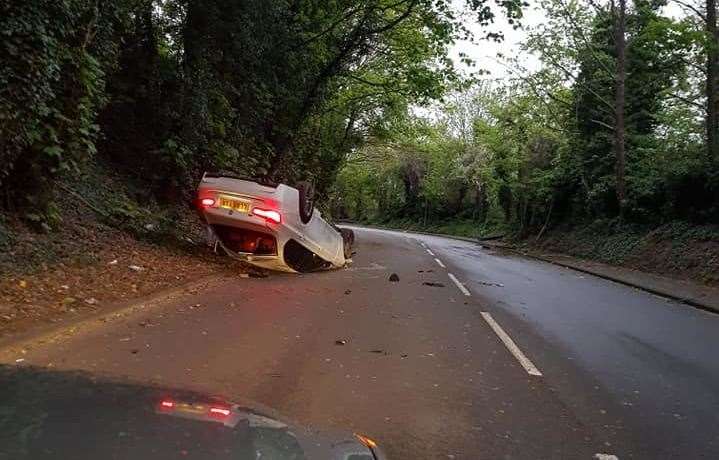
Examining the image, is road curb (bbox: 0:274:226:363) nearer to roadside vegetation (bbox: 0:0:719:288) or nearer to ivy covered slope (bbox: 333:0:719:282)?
roadside vegetation (bbox: 0:0:719:288)

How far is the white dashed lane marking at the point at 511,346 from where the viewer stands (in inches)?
276

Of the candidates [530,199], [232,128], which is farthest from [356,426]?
[530,199]

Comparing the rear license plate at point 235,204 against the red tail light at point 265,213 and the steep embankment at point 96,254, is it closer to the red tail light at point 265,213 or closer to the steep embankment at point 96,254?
the red tail light at point 265,213

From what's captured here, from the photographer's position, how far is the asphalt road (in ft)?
16.1

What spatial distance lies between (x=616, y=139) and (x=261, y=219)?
63.1 ft

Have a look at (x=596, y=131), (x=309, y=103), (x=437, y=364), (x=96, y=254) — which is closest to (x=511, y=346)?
(x=437, y=364)

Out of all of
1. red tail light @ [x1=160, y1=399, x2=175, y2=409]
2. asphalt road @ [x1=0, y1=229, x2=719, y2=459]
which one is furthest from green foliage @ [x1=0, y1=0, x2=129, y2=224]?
red tail light @ [x1=160, y1=399, x2=175, y2=409]

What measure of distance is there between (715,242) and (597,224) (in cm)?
974

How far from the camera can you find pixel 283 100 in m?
18.2

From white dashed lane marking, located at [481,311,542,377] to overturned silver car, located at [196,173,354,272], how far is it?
4546mm

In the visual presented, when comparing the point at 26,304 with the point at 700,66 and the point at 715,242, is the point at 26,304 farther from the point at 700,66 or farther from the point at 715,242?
the point at 700,66

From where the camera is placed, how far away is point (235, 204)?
12.6 m

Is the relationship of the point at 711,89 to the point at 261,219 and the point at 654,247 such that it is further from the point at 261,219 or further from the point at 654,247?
the point at 261,219

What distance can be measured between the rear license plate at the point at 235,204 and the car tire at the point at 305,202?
4.09 ft
